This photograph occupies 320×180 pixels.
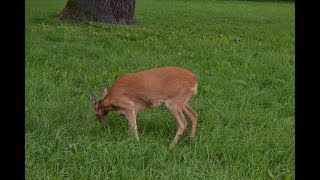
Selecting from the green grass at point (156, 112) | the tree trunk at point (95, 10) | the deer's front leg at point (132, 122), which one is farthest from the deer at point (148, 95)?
the tree trunk at point (95, 10)

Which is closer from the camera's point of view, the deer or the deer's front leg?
the deer's front leg

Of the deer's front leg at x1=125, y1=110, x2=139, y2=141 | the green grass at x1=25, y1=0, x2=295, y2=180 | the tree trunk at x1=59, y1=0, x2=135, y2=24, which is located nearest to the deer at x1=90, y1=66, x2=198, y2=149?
the deer's front leg at x1=125, y1=110, x2=139, y2=141

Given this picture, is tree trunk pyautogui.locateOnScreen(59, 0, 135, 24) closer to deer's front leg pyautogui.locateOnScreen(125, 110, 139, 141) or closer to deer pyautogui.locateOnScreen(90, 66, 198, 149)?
deer pyautogui.locateOnScreen(90, 66, 198, 149)

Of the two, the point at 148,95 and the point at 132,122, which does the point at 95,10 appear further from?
the point at 132,122

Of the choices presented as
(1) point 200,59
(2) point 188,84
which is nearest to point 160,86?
(2) point 188,84

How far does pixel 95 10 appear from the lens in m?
12.5

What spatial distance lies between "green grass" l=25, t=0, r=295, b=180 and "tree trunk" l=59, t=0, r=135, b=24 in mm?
1472

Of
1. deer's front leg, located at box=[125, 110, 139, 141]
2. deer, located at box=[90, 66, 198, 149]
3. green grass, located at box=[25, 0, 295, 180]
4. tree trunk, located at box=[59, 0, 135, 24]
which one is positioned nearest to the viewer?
A: green grass, located at box=[25, 0, 295, 180]

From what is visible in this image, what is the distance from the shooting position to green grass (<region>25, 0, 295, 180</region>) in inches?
165

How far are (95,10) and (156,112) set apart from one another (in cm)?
712

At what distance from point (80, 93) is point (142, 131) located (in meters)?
1.46

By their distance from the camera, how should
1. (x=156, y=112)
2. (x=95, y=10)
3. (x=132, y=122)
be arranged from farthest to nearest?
1. (x=95, y=10)
2. (x=156, y=112)
3. (x=132, y=122)

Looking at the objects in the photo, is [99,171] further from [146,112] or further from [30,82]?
[30,82]

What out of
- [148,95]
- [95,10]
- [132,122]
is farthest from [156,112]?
[95,10]
